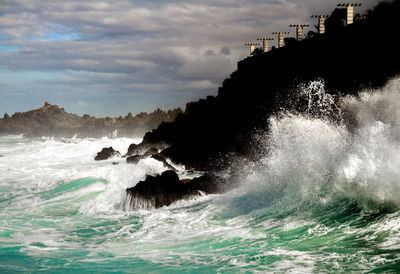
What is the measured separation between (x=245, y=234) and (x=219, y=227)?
102 centimetres

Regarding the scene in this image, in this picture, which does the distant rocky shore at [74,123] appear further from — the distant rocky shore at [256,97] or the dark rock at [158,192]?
the dark rock at [158,192]

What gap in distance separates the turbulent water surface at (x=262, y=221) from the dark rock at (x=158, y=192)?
315 millimetres

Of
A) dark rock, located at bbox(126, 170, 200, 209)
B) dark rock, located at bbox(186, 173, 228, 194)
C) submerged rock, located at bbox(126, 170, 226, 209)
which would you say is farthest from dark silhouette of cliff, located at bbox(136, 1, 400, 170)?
dark rock, located at bbox(126, 170, 200, 209)

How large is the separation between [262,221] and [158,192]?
13.6ft

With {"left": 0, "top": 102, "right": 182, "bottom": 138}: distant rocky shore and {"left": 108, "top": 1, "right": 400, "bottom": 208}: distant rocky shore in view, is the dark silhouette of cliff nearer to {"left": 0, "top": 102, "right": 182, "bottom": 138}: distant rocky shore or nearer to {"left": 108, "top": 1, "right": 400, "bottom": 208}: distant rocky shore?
{"left": 108, "top": 1, "right": 400, "bottom": 208}: distant rocky shore

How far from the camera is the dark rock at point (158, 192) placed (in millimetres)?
13945

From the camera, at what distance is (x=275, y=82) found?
2947 centimetres

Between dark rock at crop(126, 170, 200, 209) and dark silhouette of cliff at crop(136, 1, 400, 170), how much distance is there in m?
9.67

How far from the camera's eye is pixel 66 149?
41.8 m

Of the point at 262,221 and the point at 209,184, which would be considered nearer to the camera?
the point at 262,221

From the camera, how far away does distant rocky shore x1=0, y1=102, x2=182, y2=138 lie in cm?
7325

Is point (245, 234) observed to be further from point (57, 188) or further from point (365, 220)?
point (57, 188)

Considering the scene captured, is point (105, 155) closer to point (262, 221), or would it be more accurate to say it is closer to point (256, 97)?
point (256, 97)

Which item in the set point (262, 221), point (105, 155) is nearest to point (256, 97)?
point (105, 155)
